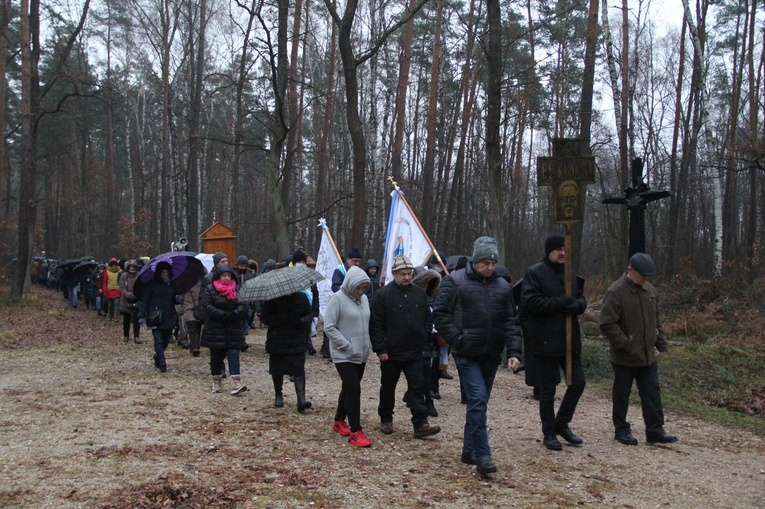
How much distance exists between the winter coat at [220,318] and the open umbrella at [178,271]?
2.17 meters

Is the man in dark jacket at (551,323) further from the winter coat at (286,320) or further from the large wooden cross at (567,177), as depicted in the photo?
the winter coat at (286,320)

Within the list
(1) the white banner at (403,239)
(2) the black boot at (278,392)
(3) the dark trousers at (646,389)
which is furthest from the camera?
(1) the white banner at (403,239)

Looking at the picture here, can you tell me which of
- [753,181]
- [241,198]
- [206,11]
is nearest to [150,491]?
[753,181]

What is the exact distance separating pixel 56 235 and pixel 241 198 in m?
13.6

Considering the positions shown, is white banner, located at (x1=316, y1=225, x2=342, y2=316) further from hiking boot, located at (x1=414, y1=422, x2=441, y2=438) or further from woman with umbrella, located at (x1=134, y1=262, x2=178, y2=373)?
hiking boot, located at (x1=414, y1=422, x2=441, y2=438)

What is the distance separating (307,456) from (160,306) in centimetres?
547

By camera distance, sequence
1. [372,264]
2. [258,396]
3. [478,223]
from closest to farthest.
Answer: [258,396] < [372,264] < [478,223]

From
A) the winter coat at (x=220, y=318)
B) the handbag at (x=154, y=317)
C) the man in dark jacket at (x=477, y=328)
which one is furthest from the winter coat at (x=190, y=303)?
the man in dark jacket at (x=477, y=328)

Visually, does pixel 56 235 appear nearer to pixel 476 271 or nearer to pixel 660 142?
pixel 660 142

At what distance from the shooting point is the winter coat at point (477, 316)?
639 cm

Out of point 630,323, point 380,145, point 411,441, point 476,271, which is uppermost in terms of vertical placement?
point 380,145

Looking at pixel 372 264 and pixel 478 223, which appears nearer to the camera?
pixel 372 264

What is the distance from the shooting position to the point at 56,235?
172 ft

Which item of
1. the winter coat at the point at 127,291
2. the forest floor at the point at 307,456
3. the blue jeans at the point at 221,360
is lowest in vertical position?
the forest floor at the point at 307,456
